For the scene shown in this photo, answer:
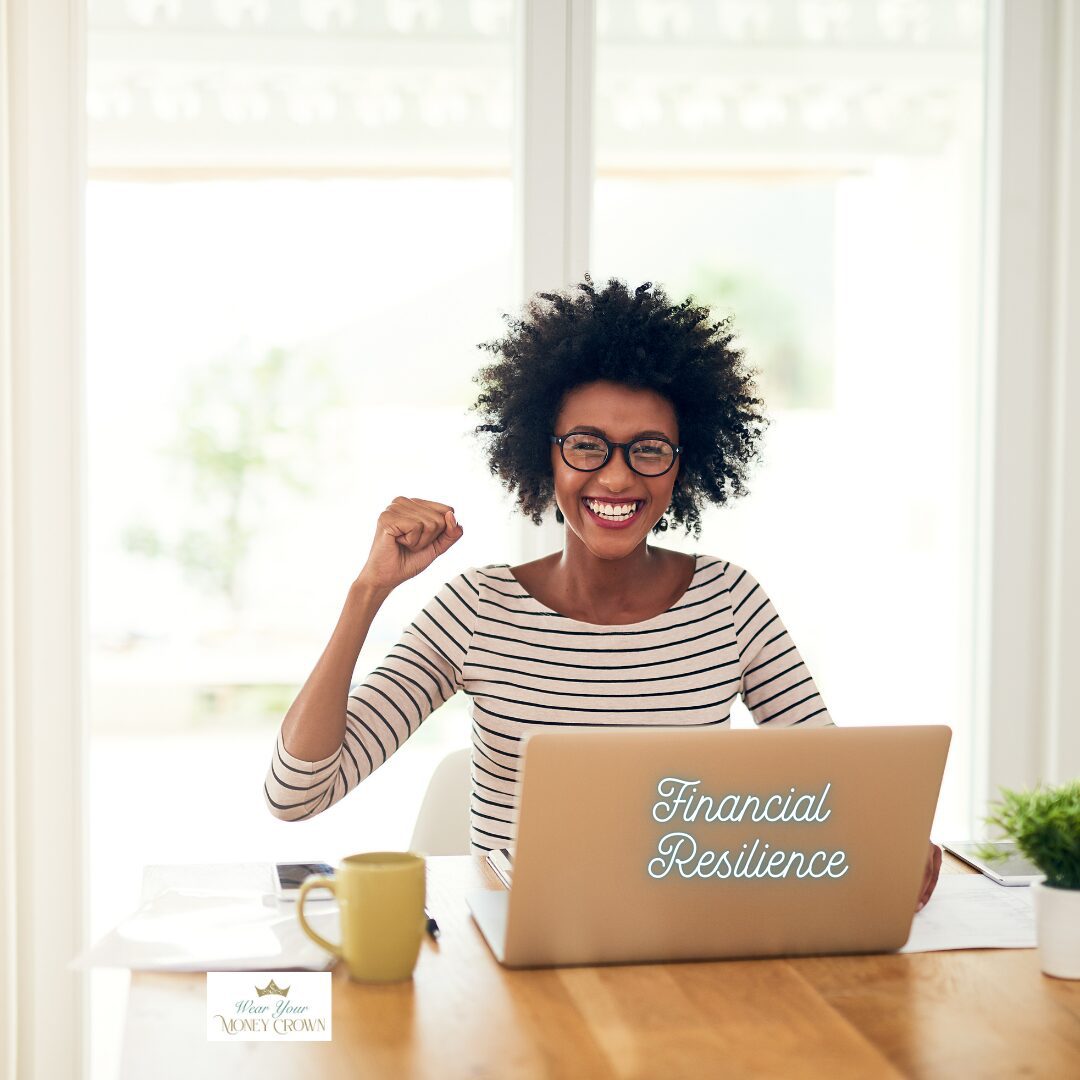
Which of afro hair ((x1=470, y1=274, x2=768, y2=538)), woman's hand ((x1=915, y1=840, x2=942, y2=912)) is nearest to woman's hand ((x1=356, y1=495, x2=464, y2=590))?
afro hair ((x1=470, y1=274, x2=768, y2=538))

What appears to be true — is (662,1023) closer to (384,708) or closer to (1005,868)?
(1005,868)

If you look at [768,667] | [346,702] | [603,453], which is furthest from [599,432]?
[346,702]

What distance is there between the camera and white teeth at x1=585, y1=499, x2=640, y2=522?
1735 millimetres

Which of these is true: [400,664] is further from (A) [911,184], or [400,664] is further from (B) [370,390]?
(A) [911,184]

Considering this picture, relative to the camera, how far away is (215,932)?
1153 millimetres

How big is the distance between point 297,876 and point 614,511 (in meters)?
0.68

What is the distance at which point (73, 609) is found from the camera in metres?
2.45

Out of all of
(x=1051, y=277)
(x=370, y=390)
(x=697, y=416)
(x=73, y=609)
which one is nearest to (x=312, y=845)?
(x=73, y=609)

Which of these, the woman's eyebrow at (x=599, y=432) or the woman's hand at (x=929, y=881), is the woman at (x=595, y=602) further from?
the woman's hand at (x=929, y=881)

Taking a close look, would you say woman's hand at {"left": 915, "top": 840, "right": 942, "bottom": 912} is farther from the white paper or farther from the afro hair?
the afro hair

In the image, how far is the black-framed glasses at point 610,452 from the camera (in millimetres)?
1735

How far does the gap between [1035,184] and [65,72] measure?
1.96 meters

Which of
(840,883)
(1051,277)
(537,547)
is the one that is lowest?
(840,883)

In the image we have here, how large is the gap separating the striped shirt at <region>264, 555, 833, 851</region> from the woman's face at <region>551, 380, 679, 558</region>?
0.40 feet
